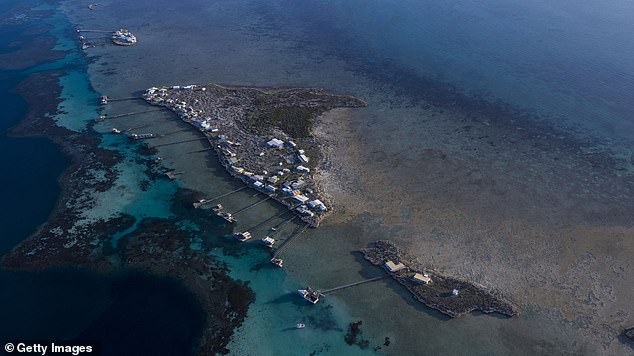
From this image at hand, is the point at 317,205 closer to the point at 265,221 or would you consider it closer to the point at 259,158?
the point at 265,221

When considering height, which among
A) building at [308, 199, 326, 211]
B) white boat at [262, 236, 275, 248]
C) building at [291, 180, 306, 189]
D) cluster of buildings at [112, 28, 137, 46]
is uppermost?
cluster of buildings at [112, 28, 137, 46]

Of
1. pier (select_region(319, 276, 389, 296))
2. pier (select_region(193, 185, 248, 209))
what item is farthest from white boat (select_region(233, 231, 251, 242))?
pier (select_region(319, 276, 389, 296))

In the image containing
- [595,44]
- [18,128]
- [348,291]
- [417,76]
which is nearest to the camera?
[348,291]

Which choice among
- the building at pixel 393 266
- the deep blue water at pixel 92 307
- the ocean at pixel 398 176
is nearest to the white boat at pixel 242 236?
the ocean at pixel 398 176

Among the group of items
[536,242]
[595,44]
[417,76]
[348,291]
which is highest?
[595,44]

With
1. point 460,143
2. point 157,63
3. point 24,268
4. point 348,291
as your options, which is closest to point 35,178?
point 24,268

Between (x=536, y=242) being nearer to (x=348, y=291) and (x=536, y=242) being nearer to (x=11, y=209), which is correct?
(x=348, y=291)

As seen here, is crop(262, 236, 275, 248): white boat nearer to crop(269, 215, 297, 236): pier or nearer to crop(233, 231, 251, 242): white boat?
crop(269, 215, 297, 236): pier
